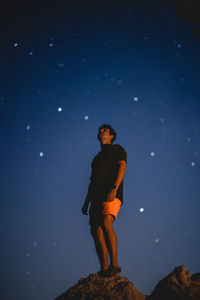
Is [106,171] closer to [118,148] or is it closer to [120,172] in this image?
[120,172]

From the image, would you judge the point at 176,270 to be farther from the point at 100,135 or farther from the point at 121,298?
the point at 100,135

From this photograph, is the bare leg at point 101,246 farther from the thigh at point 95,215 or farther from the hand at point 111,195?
the hand at point 111,195

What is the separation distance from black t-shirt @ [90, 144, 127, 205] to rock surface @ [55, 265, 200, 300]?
105 cm

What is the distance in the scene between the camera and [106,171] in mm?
2664

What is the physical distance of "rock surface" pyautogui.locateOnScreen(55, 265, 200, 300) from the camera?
223 cm

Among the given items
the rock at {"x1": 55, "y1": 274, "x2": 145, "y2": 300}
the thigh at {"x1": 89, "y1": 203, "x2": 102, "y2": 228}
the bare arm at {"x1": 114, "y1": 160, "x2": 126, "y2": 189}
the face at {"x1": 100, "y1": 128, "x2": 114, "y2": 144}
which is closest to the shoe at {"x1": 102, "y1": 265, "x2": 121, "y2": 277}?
the rock at {"x1": 55, "y1": 274, "x2": 145, "y2": 300}

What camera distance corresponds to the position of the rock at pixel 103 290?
7.43 feet

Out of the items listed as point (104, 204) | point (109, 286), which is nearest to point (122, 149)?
point (104, 204)

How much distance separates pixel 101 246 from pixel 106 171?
944 millimetres

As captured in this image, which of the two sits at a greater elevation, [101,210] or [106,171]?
[106,171]

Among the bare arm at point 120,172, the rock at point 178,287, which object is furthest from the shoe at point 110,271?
the bare arm at point 120,172

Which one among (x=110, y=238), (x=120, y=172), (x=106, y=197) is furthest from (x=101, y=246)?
Answer: (x=120, y=172)

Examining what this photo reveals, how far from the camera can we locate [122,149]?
2752 mm

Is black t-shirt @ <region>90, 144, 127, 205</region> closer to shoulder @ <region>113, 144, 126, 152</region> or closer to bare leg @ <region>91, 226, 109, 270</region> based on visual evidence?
shoulder @ <region>113, 144, 126, 152</region>
